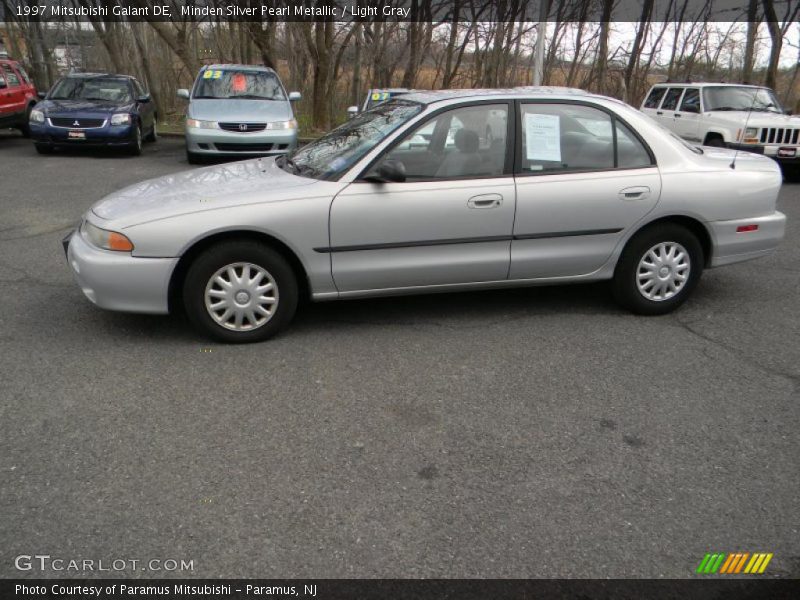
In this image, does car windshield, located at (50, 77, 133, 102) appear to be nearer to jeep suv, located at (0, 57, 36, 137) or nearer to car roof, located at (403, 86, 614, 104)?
jeep suv, located at (0, 57, 36, 137)

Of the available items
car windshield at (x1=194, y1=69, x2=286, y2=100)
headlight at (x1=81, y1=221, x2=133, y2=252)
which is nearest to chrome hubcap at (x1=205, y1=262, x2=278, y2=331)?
headlight at (x1=81, y1=221, x2=133, y2=252)

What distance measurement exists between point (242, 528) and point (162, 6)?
18.4 meters

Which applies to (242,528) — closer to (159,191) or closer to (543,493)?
(543,493)

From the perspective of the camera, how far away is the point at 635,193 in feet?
15.7

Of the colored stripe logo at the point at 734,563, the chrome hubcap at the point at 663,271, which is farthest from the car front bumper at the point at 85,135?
the colored stripe logo at the point at 734,563

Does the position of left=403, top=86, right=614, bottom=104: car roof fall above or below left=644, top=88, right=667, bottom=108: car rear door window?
above

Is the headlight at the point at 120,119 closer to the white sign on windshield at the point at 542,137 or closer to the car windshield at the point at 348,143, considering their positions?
the car windshield at the point at 348,143

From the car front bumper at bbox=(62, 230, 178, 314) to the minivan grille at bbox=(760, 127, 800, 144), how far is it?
1096cm

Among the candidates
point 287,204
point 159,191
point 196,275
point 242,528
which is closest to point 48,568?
point 242,528

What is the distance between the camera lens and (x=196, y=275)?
4.23m

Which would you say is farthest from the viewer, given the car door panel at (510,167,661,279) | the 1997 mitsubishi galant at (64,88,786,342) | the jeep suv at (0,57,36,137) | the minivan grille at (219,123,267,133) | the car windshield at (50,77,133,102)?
the jeep suv at (0,57,36,137)

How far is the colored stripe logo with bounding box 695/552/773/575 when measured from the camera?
2533 millimetres

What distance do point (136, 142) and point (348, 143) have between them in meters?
9.91

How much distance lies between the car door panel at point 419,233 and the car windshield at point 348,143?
0.97 feet
